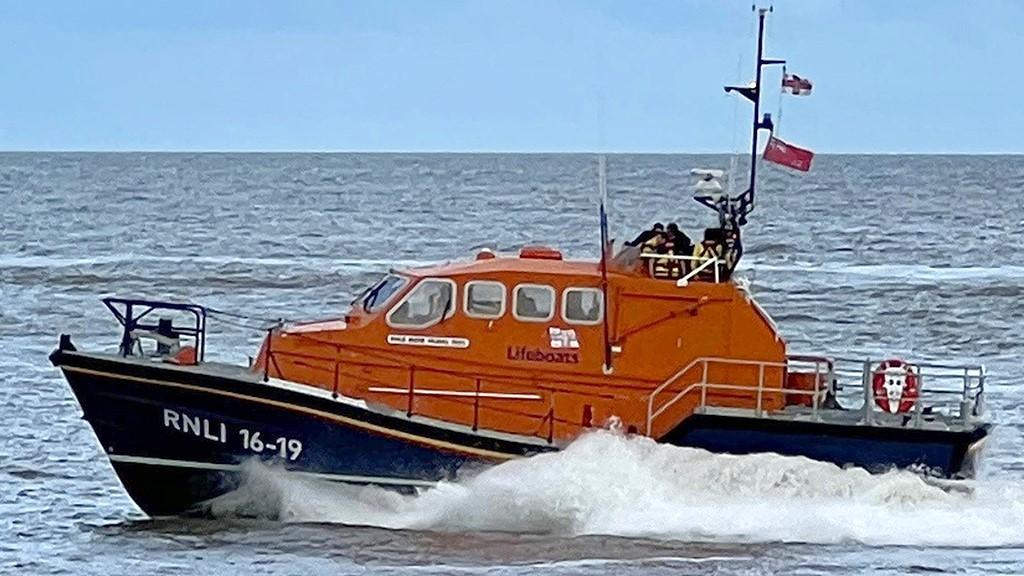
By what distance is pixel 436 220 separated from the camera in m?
75.1

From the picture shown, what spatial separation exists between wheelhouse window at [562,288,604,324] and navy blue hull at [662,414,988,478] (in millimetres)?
1099

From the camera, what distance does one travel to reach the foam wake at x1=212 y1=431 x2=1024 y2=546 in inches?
624

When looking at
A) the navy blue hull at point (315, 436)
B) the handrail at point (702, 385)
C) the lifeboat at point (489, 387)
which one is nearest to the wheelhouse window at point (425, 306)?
the lifeboat at point (489, 387)

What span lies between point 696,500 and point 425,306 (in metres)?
2.59

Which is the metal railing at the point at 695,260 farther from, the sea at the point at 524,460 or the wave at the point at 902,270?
the wave at the point at 902,270

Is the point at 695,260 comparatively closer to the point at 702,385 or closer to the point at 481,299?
the point at 702,385

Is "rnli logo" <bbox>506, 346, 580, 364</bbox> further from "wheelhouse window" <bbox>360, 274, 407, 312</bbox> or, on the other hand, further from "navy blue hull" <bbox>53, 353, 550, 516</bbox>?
"wheelhouse window" <bbox>360, 274, 407, 312</bbox>

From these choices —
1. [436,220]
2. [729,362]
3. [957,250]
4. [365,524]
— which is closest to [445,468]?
[365,524]

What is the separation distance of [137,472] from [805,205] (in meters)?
75.2

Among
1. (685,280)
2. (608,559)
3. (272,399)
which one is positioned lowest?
(608,559)

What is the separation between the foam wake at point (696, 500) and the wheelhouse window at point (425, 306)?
127 centimetres

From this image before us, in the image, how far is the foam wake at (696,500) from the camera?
1584 centimetres

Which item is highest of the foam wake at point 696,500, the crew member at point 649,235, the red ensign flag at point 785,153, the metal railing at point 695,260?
the red ensign flag at point 785,153

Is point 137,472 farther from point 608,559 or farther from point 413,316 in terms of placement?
point 608,559
